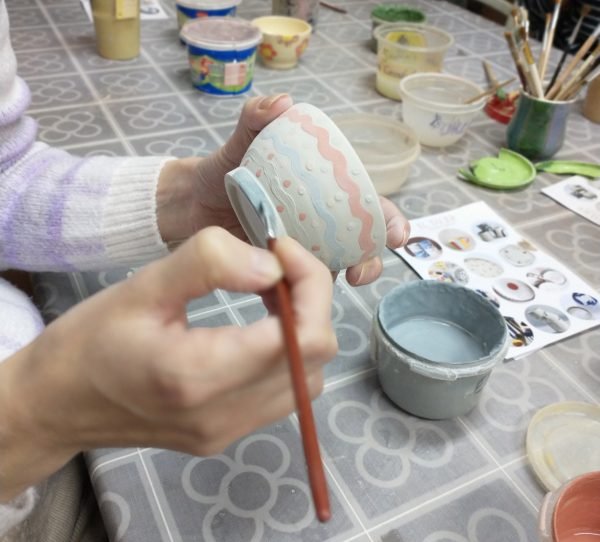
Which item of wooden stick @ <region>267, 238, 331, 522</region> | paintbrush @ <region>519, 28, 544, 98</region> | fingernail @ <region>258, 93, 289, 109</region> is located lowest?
paintbrush @ <region>519, 28, 544, 98</region>

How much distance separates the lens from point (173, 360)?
28cm

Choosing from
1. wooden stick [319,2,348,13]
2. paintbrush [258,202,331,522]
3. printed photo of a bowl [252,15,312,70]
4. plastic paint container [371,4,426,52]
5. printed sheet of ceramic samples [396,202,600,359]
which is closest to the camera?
paintbrush [258,202,331,522]

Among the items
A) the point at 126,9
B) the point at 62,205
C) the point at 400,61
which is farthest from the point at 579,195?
the point at 126,9

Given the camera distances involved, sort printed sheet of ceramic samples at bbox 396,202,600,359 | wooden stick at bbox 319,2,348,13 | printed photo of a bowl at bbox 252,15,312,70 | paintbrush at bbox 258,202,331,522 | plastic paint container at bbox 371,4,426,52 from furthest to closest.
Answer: wooden stick at bbox 319,2,348,13, plastic paint container at bbox 371,4,426,52, printed photo of a bowl at bbox 252,15,312,70, printed sheet of ceramic samples at bbox 396,202,600,359, paintbrush at bbox 258,202,331,522

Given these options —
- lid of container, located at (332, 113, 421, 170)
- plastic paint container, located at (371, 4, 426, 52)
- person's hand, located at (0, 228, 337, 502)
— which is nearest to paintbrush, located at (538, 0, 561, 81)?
lid of container, located at (332, 113, 421, 170)

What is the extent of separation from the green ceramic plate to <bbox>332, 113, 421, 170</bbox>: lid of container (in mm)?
108

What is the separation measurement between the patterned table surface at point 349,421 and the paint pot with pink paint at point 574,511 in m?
0.04

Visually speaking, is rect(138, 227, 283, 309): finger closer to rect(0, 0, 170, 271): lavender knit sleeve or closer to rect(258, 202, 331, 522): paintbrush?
rect(258, 202, 331, 522): paintbrush

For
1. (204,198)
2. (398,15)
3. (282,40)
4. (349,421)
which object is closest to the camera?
(349,421)

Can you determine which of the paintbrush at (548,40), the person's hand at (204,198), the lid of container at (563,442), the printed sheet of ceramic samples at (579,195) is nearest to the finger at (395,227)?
the person's hand at (204,198)

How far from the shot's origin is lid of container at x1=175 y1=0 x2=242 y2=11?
116 centimetres

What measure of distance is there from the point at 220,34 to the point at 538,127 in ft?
2.00

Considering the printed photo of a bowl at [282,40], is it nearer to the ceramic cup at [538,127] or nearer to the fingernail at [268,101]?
the ceramic cup at [538,127]

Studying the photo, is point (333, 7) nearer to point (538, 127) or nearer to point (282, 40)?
point (282, 40)
